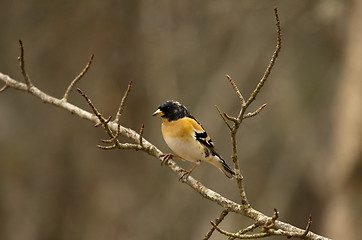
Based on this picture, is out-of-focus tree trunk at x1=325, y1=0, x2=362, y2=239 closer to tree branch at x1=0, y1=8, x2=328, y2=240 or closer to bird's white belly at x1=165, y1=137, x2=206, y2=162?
bird's white belly at x1=165, y1=137, x2=206, y2=162

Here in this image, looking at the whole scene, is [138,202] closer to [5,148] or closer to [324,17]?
[5,148]

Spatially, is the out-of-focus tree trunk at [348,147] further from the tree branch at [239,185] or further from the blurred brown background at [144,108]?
the tree branch at [239,185]

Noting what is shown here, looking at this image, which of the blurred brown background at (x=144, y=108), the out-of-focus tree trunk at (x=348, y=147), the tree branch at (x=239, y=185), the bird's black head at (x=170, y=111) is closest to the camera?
the tree branch at (x=239, y=185)

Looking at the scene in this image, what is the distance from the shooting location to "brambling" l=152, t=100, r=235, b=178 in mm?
4930

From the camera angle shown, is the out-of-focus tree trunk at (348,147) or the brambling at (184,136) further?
the out-of-focus tree trunk at (348,147)

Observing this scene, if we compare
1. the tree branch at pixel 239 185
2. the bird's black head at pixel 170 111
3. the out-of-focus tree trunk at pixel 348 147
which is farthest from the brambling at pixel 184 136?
the out-of-focus tree trunk at pixel 348 147

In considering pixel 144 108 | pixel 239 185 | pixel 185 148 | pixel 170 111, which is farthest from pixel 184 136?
pixel 144 108

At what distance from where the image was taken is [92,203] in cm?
933

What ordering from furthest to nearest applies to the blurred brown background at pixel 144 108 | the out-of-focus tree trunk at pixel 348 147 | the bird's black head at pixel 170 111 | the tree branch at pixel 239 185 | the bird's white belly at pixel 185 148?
the blurred brown background at pixel 144 108, the out-of-focus tree trunk at pixel 348 147, the bird's black head at pixel 170 111, the bird's white belly at pixel 185 148, the tree branch at pixel 239 185

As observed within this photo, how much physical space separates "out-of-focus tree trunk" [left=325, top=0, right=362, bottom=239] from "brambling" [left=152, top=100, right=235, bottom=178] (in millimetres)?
4303

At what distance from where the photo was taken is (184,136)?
195 inches

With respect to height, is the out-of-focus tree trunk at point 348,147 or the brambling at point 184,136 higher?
the out-of-focus tree trunk at point 348,147

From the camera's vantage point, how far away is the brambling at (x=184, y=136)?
194 inches

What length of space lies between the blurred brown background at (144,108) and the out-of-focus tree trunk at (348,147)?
2cm
